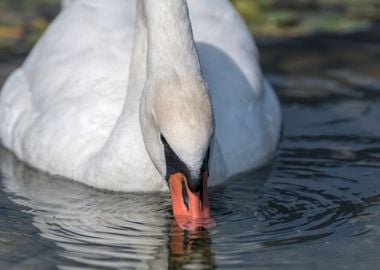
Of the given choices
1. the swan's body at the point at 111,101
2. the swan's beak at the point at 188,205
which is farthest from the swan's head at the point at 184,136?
the swan's body at the point at 111,101

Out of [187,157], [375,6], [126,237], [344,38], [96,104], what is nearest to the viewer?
[187,157]

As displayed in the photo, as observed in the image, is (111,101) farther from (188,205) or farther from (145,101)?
(188,205)

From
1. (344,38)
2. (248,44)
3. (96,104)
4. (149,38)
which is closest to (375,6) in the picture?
(344,38)

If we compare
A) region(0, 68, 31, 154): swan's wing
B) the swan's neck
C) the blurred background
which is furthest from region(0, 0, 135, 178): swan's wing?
the blurred background

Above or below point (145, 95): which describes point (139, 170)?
below

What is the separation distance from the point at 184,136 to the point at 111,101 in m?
2.22

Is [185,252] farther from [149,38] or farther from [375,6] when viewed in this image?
[375,6]

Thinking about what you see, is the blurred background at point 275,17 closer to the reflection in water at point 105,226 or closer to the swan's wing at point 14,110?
the swan's wing at point 14,110

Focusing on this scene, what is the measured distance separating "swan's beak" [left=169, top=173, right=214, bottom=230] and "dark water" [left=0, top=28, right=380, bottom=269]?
0.41 ft

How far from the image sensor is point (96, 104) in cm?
999

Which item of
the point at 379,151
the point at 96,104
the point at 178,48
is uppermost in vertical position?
the point at 178,48

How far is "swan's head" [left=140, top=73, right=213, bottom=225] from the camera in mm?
7867

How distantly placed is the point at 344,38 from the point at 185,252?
254 inches

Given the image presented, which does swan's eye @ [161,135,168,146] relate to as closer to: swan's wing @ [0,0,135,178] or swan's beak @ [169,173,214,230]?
swan's beak @ [169,173,214,230]
